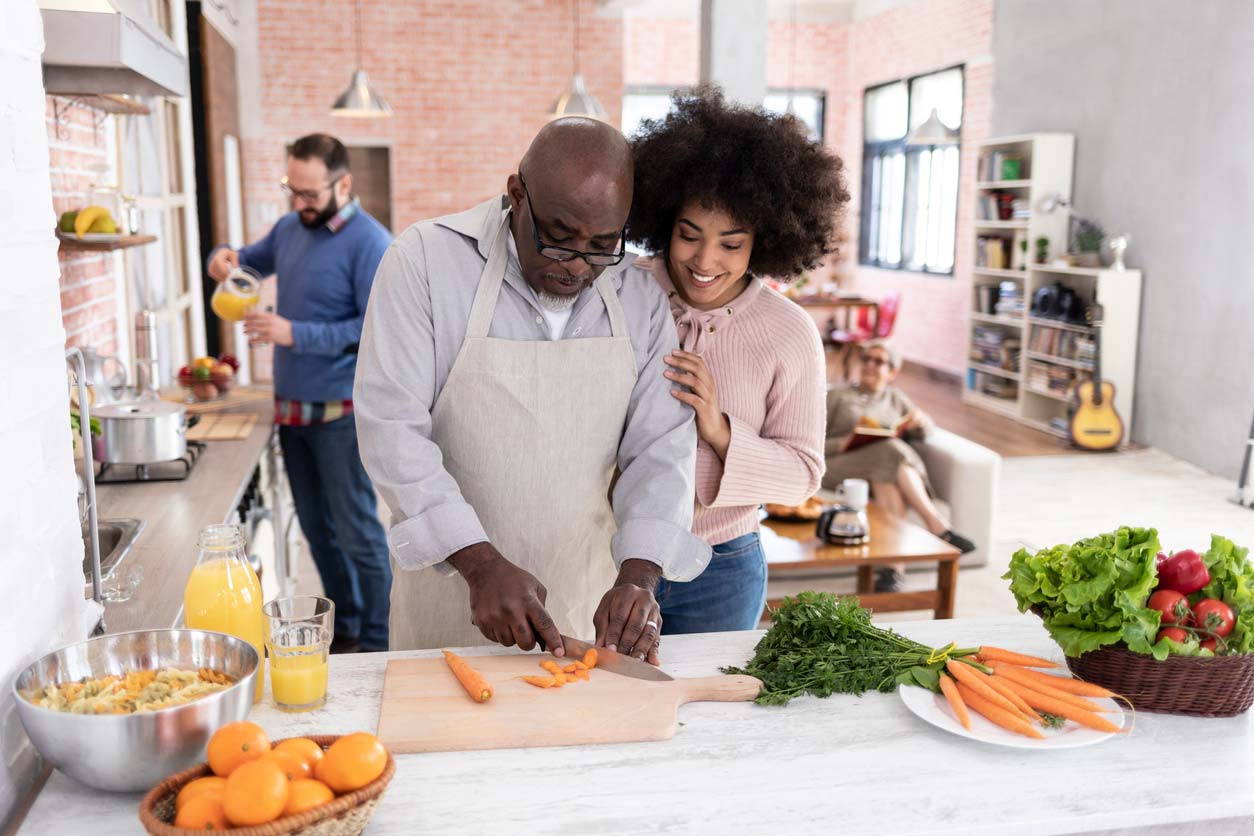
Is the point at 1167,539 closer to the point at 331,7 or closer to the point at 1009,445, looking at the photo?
the point at 1009,445

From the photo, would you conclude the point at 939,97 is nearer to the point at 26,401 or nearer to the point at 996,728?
the point at 996,728

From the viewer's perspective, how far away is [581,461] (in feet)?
6.04

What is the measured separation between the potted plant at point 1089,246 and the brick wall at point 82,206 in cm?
607

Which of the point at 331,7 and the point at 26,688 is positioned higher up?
the point at 331,7

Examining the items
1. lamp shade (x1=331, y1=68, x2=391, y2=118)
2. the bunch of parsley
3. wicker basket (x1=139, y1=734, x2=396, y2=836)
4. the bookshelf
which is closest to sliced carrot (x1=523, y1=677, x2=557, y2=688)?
the bunch of parsley

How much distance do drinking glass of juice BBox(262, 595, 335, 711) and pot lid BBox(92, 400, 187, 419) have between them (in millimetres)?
1538

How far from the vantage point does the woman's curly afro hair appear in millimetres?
1919

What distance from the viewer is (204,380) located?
4027mm

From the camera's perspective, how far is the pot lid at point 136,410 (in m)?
2.79

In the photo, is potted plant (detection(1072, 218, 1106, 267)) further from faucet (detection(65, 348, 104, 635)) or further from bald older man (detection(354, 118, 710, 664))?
faucet (detection(65, 348, 104, 635))

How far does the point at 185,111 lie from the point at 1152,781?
6008mm

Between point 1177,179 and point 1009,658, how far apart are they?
21.1 feet

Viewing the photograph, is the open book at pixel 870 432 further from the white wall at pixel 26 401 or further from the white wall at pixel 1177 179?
the white wall at pixel 26 401

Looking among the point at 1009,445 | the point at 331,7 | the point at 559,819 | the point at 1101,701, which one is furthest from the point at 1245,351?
the point at 331,7
